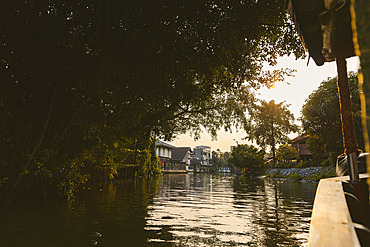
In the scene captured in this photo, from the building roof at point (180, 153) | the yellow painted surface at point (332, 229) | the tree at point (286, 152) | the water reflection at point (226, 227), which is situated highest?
the building roof at point (180, 153)

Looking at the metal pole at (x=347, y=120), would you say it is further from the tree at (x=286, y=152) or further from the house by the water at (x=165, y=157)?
the house by the water at (x=165, y=157)

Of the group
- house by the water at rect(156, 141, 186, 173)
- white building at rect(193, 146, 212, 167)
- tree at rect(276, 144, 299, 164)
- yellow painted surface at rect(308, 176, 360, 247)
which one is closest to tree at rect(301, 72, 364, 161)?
tree at rect(276, 144, 299, 164)

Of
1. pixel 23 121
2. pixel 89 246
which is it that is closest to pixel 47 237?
pixel 89 246

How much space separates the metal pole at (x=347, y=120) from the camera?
10.8 ft

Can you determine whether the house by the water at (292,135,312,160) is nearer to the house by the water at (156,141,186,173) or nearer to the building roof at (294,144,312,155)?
the building roof at (294,144,312,155)

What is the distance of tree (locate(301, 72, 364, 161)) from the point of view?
2180cm

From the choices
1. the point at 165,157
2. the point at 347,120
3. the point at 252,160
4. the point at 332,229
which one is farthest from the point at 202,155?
the point at 332,229

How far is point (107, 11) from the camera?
5805 mm

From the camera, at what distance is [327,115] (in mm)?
22297

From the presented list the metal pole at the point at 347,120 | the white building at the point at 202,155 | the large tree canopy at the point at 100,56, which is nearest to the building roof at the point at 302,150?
the large tree canopy at the point at 100,56

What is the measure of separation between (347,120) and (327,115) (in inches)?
848

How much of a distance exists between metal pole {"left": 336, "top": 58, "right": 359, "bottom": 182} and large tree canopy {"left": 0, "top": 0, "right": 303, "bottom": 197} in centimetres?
312

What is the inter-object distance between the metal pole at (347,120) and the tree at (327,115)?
2049cm

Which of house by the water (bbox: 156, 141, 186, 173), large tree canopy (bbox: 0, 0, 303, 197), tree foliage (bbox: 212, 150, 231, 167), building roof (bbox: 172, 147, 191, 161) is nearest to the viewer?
large tree canopy (bbox: 0, 0, 303, 197)
